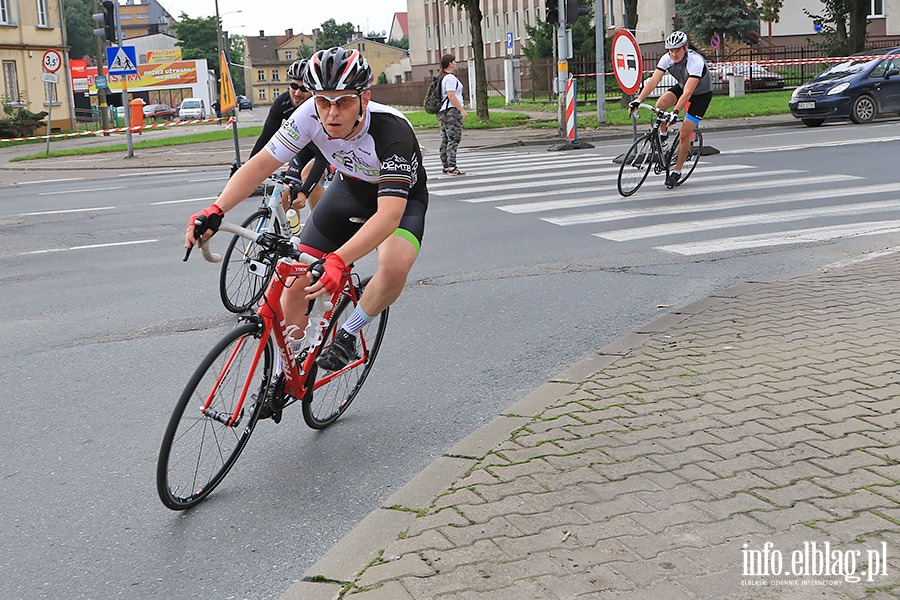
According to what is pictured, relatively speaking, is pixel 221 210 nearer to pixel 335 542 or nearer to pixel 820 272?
pixel 335 542

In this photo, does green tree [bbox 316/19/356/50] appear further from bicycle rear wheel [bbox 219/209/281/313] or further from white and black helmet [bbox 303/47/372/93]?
white and black helmet [bbox 303/47/372/93]

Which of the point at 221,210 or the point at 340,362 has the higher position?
the point at 221,210

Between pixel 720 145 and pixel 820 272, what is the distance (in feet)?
42.5

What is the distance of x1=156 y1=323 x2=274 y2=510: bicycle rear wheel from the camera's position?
14.2 feet

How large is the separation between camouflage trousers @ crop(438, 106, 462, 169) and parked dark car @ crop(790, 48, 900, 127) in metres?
10.9

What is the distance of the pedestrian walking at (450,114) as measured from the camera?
1778 centimetres

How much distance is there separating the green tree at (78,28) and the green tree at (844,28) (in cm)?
9310

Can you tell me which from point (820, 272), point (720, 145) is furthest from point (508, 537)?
point (720, 145)

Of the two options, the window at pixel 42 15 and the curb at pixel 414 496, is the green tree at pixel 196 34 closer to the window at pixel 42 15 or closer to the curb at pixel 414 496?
the window at pixel 42 15

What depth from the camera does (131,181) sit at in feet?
69.3

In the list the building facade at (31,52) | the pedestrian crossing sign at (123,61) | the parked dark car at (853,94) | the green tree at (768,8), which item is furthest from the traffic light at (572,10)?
the building facade at (31,52)

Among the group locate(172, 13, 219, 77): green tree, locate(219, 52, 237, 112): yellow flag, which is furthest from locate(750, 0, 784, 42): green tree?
locate(172, 13, 219, 77): green tree

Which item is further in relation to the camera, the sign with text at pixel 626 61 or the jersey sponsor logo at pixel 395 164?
the sign with text at pixel 626 61

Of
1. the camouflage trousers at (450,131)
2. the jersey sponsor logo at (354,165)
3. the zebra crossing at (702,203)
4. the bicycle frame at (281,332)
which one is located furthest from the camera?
the camouflage trousers at (450,131)
